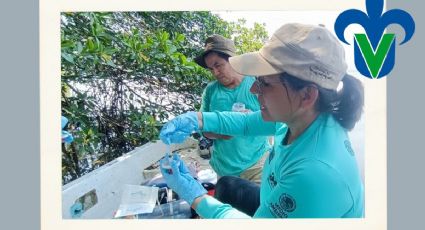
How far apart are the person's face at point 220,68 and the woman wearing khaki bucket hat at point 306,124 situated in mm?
463

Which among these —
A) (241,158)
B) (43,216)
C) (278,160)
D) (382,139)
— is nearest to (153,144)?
(241,158)

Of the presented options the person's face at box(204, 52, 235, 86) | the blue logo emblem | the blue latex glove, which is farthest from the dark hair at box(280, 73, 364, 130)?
the blue latex glove

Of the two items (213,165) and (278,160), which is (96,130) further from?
(278,160)

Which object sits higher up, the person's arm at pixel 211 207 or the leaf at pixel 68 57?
the leaf at pixel 68 57

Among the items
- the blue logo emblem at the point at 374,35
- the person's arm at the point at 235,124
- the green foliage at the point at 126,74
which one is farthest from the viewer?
the green foliage at the point at 126,74

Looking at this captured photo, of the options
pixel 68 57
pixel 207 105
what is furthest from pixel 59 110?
pixel 207 105

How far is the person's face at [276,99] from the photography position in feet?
6.61

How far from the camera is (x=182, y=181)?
234 centimetres

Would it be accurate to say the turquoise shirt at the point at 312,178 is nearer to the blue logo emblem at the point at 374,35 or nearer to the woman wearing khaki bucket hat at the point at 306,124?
the woman wearing khaki bucket hat at the point at 306,124

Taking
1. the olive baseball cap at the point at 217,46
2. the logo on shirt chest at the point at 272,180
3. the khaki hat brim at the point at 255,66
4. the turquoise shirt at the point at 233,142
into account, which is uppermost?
the olive baseball cap at the point at 217,46

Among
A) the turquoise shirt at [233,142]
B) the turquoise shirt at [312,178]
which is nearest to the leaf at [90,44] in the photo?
the turquoise shirt at [233,142]

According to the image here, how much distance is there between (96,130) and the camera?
9.30 feet

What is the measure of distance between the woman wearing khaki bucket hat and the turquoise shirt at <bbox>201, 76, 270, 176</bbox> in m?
0.41

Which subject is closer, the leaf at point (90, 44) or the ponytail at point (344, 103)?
the ponytail at point (344, 103)
